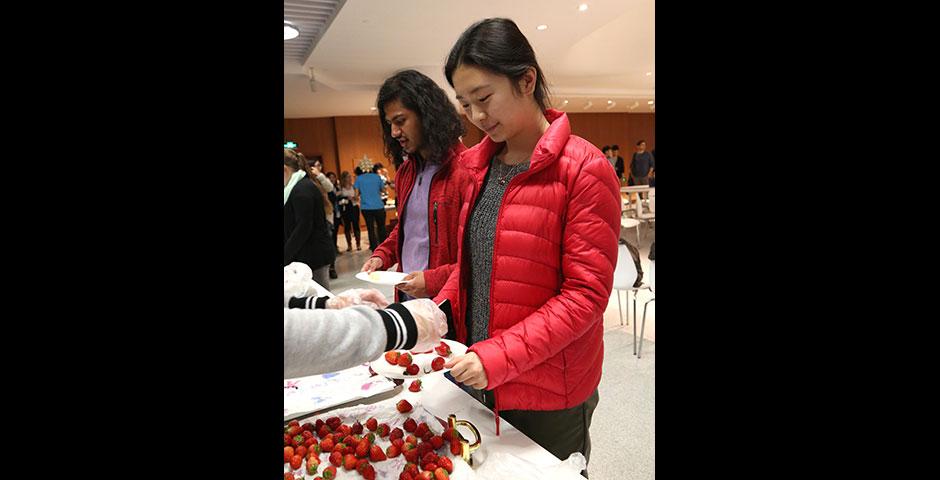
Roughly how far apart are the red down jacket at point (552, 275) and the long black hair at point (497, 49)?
14cm

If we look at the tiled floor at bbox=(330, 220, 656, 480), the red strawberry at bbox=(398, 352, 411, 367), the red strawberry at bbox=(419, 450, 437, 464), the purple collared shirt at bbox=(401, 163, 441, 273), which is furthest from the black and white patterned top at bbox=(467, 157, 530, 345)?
the tiled floor at bbox=(330, 220, 656, 480)

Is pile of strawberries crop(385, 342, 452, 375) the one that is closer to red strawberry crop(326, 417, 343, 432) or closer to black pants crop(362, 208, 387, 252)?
red strawberry crop(326, 417, 343, 432)

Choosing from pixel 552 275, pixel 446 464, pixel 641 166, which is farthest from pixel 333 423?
pixel 641 166

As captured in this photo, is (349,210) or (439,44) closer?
(439,44)

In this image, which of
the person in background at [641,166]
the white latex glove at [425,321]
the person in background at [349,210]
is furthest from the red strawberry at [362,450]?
the person in background at [641,166]

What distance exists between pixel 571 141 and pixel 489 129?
7.0 inches

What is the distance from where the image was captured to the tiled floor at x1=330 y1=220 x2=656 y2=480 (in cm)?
212

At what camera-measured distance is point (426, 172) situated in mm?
1704

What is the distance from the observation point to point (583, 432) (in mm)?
1125

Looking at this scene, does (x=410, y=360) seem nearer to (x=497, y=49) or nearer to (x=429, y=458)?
(x=429, y=458)

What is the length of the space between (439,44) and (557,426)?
17.9 feet

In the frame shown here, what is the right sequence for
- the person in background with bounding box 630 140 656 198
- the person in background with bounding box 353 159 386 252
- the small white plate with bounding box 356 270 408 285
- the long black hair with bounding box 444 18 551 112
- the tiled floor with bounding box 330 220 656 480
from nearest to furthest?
the long black hair with bounding box 444 18 551 112 < the small white plate with bounding box 356 270 408 285 < the tiled floor with bounding box 330 220 656 480 < the person in background with bounding box 353 159 386 252 < the person in background with bounding box 630 140 656 198

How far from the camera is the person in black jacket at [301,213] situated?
288cm
